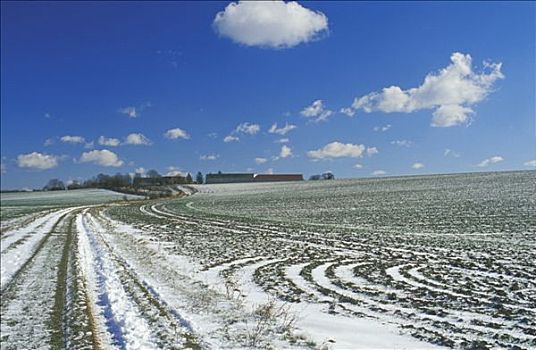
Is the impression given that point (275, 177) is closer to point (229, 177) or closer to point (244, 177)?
point (244, 177)

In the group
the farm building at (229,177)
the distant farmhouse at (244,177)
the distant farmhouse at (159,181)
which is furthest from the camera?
the distant farmhouse at (244,177)

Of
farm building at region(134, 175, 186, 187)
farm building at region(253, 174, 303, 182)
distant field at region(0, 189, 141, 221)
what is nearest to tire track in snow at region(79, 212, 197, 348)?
distant field at region(0, 189, 141, 221)

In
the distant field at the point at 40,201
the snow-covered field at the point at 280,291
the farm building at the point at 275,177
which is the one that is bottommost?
the snow-covered field at the point at 280,291

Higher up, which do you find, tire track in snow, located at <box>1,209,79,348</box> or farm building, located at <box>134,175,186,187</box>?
farm building, located at <box>134,175,186,187</box>

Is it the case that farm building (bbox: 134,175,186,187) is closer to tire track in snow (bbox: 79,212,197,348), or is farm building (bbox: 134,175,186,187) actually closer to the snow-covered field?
the snow-covered field

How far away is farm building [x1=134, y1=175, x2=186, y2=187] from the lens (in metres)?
130

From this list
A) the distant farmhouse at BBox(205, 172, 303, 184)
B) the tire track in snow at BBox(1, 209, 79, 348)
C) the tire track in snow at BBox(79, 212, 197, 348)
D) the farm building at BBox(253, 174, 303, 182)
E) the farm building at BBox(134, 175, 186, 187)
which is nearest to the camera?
the tire track in snow at BBox(79, 212, 197, 348)

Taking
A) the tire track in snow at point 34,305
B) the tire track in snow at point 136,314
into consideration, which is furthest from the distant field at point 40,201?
the tire track in snow at point 136,314

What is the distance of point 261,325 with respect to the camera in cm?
895

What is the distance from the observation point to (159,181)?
5320 inches

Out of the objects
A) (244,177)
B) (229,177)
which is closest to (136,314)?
(244,177)

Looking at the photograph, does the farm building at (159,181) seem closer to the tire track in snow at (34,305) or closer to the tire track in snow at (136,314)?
the tire track in snow at (34,305)

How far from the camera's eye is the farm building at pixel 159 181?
426 ft

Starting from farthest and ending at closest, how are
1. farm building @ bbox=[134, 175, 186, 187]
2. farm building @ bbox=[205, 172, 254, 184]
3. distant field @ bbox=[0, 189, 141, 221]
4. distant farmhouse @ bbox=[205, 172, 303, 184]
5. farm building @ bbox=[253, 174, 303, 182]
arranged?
farm building @ bbox=[253, 174, 303, 182], distant farmhouse @ bbox=[205, 172, 303, 184], farm building @ bbox=[205, 172, 254, 184], farm building @ bbox=[134, 175, 186, 187], distant field @ bbox=[0, 189, 141, 221]
